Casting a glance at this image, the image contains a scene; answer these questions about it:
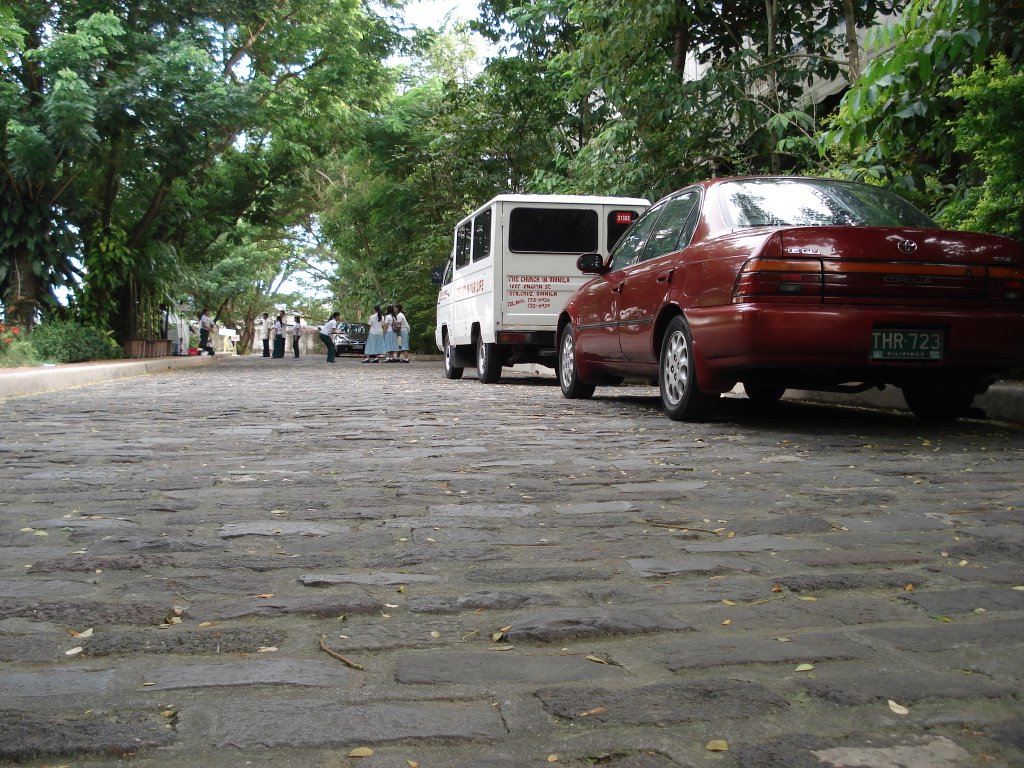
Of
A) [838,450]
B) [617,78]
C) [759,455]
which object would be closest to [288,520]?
[759,455]

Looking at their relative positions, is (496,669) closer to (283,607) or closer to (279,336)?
(283,607)

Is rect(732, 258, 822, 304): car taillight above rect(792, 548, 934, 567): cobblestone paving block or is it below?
above

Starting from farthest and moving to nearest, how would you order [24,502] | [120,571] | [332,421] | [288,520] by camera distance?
1. [332,421]
2. [24,502]
3. [288,520]
4. [120,571]

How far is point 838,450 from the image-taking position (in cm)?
676

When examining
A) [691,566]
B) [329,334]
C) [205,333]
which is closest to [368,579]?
[691,566]

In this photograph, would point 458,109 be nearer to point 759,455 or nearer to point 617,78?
point 617,78

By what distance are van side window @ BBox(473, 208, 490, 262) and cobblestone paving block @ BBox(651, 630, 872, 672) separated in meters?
12.5

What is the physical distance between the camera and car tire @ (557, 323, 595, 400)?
1130 cm

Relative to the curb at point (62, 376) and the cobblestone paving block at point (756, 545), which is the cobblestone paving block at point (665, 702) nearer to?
the cobblestone paving block at point (756, 545)

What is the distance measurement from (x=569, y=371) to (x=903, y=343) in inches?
188

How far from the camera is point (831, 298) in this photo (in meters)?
7.27

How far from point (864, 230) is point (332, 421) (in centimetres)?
440

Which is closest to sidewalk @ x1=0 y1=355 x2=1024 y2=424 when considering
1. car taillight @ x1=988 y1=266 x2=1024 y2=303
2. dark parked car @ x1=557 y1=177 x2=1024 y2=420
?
dark parked car @ x1=557 y1=177 x2=1024 y2=420

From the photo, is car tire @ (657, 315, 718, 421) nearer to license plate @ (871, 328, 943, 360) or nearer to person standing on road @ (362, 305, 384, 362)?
license plate @ (871, 328, 943, 360)
